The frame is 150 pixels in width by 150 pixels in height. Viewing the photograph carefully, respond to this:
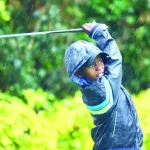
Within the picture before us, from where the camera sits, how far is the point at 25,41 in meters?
10.6

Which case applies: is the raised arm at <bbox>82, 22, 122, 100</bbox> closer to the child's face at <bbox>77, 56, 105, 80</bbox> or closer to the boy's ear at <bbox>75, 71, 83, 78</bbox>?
the child's face at <bbox>77, 56, 105, 80</bbox>

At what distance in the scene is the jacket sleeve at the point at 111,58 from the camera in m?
5.32

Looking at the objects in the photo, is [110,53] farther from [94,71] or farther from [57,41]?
[57,41]

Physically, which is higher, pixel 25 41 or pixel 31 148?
pixel 25 41

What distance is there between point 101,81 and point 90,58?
7.4 inches

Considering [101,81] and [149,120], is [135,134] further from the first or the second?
[149,120]

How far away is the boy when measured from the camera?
5266 mm

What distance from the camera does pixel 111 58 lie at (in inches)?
212

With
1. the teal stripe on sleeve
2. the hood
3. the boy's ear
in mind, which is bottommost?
the teal stripe on sleeve

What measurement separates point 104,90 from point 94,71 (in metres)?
0.17

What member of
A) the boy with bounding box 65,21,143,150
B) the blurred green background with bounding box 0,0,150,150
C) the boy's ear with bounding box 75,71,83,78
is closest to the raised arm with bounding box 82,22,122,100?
the boy with bounding box 65,21,143,150

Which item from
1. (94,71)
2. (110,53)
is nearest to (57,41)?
(110,53)

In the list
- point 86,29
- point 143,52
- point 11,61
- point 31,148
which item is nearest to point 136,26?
point 143,52

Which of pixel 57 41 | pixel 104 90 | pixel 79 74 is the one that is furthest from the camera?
pixel 57 41
